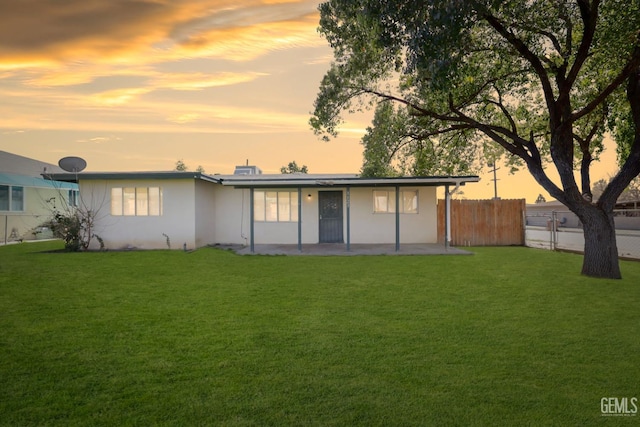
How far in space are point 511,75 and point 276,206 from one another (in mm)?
9221

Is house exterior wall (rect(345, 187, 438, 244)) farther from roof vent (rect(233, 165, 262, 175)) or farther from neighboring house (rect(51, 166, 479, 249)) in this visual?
roof vent (rect(233, 165, 262, 175))

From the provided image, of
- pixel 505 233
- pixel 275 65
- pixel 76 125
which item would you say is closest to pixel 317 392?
pixel 275 65

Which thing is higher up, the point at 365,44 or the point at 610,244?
the point at 365,44

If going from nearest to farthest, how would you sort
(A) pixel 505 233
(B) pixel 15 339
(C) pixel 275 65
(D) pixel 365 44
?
(B) pixel 15 339, (D) pixel 365 44, (C) pixel 275 65, (A) pixel 505 233

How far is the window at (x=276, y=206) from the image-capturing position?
15953 millimetres

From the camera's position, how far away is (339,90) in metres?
11.3

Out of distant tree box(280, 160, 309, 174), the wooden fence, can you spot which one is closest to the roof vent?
the wooden fence

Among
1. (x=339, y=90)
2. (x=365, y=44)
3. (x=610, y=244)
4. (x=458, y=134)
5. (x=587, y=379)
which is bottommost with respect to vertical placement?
(x=587, y=379)

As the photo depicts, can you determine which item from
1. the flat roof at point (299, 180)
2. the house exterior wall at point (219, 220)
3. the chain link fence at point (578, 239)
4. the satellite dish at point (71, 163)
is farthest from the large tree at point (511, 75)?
the satellite dish at point (71, 163)

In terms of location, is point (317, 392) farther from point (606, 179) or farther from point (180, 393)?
point (606, 179)

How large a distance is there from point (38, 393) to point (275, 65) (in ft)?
41.1

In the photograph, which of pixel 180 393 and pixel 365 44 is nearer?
pixel 180 393

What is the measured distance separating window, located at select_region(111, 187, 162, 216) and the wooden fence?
10628 millimetres

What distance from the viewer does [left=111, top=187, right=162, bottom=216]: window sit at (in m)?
14.4
